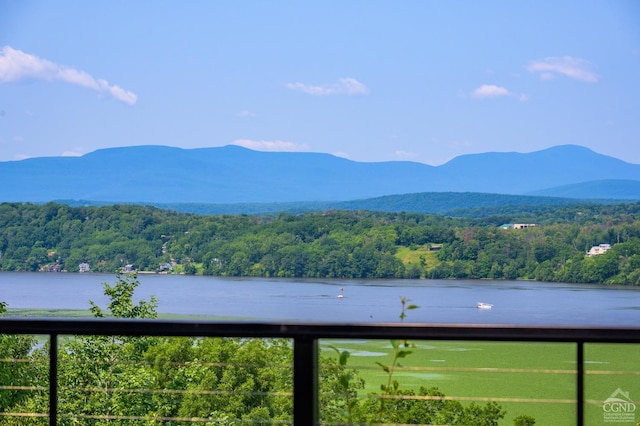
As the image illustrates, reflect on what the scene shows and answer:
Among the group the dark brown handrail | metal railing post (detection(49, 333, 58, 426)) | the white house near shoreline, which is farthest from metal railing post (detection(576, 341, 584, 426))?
the white house near shoreline

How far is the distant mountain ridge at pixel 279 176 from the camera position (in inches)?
3317

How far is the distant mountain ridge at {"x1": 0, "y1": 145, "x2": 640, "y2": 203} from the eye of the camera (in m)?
84.2

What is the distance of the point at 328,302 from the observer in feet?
172

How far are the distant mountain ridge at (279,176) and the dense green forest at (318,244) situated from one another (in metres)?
22.2

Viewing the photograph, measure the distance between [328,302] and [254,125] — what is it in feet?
137

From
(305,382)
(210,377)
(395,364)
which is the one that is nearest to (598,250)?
(210,377)

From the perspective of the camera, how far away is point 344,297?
177 ft

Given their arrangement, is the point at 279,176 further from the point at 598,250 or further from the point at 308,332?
the point at 308,332

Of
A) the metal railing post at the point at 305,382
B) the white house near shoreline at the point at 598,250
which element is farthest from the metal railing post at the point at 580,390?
the white house near shoreline at the point at 598,250

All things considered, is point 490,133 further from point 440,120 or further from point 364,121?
point 364,121

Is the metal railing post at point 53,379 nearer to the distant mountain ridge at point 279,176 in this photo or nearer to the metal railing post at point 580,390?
the metal railing post at point 580,390

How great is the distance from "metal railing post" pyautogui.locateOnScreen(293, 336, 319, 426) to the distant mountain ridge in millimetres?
80777

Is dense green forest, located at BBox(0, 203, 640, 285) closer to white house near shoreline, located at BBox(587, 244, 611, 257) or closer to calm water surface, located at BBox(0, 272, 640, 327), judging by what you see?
white house near shoreline, located at BBox(587, 244, 611, 257)

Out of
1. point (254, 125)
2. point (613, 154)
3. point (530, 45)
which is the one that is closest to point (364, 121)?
point (254, 125)
